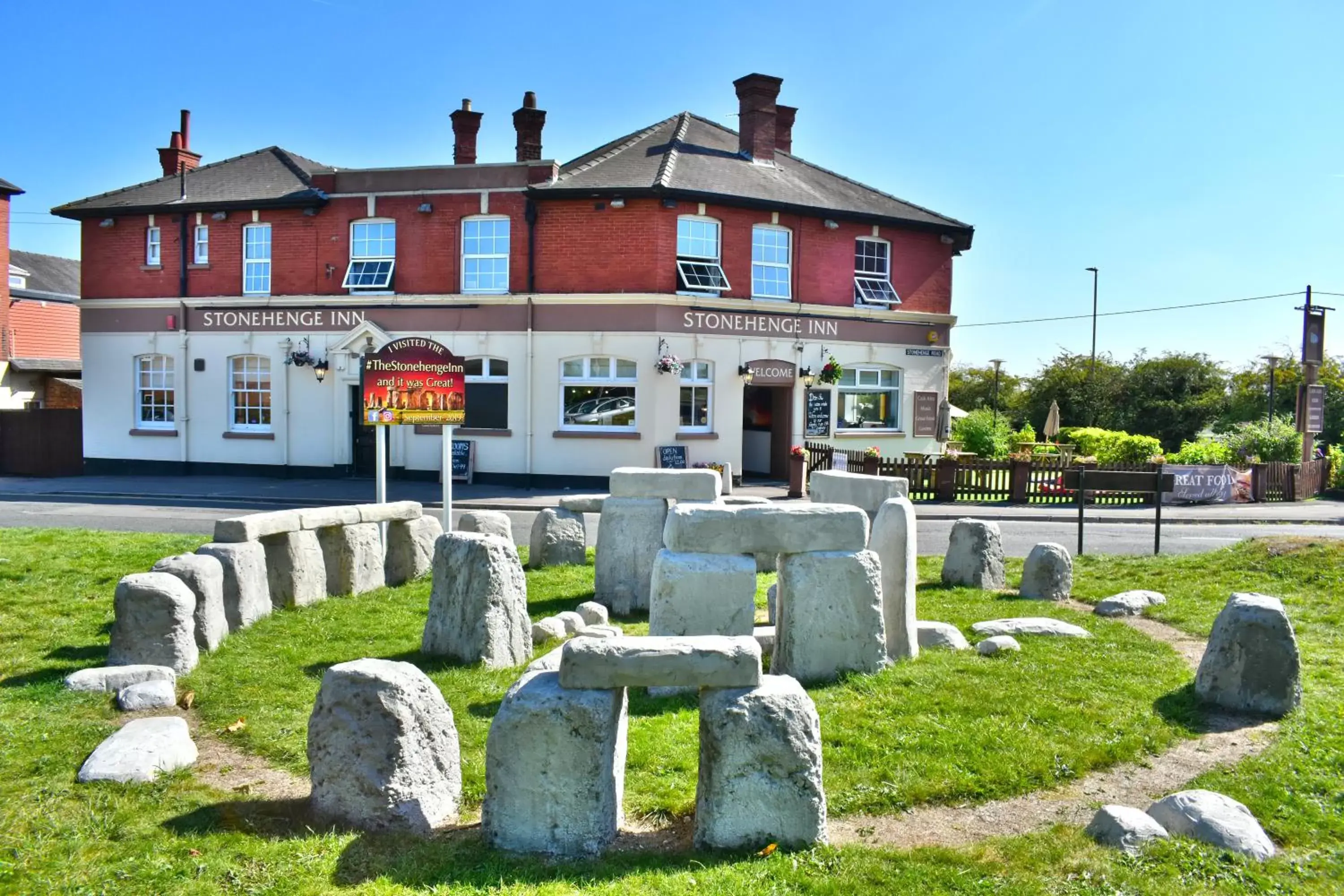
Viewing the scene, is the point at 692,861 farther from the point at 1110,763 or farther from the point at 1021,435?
the point at 1021,435

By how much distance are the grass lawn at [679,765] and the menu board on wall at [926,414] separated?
14.9 metres

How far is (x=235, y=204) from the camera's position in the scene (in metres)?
23.6

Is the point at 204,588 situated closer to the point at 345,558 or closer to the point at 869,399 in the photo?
the point at 345,558

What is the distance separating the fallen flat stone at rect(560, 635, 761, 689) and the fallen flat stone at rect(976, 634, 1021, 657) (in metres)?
3.65

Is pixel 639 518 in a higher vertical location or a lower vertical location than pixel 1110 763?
higher

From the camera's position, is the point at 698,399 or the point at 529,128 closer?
the point at 698,399

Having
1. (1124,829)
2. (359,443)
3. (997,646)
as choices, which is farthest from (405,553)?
(359,443)

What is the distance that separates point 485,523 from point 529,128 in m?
16.4

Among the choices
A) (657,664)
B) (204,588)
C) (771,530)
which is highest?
(771,530)

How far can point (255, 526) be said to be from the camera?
8.54 metres

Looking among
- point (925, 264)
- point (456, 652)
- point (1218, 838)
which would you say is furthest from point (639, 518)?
point (925, 264)

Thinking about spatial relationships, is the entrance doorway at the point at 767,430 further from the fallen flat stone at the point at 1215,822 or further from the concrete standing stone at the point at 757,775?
the concrete standing stone at the point at 757,775

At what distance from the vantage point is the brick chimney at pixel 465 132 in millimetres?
24844

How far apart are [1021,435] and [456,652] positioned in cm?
2734
